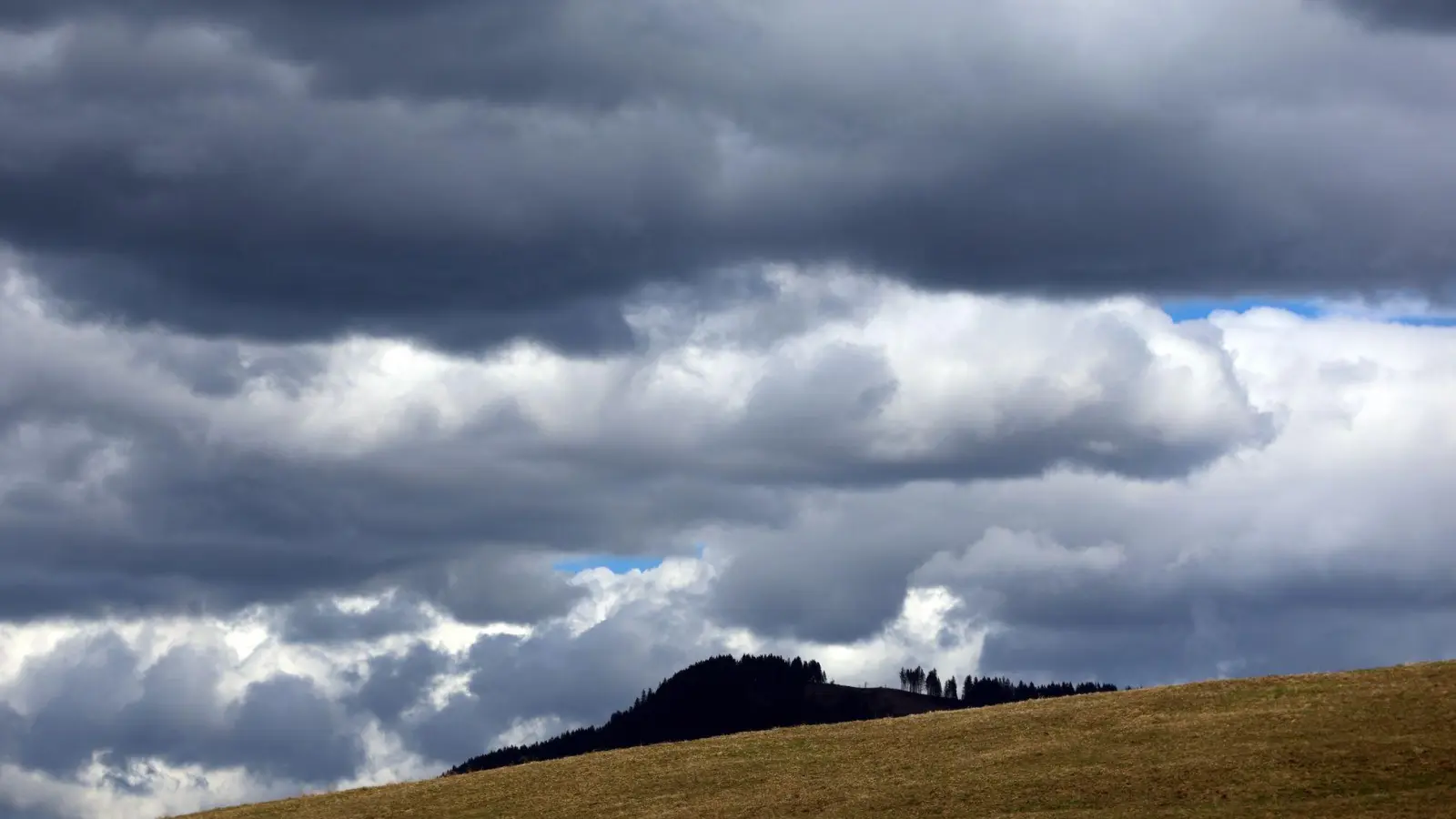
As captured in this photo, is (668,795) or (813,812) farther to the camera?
(668,795)

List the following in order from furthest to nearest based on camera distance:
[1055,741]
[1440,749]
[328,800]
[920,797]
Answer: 1. [328,800]
2. [1055,741]
3. [920,797]
4. [1440,749]

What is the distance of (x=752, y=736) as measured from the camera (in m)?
83.2

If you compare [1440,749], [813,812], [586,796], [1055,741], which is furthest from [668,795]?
[1440,749]

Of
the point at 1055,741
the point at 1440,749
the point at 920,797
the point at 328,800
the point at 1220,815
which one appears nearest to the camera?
the point at 1220,815

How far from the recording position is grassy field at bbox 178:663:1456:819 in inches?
2338

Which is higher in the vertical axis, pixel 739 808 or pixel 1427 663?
pixel 1427 663

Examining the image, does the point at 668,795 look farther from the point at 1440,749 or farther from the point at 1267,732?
the point at 1440,749

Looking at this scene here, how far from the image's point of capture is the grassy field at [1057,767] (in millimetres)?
59375

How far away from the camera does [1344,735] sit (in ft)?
209

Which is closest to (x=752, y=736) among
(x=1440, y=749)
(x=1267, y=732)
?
(x=1267, y=732)

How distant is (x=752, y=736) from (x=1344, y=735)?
97.3 feet

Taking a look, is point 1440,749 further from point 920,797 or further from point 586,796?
point 586,796

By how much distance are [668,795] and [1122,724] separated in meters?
19.4

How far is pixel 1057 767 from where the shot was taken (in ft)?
219
